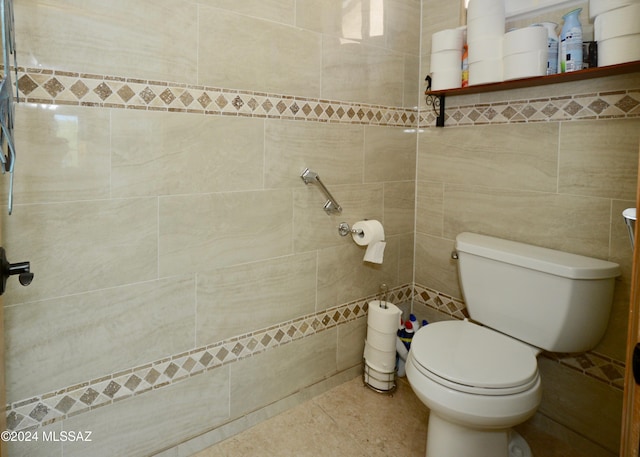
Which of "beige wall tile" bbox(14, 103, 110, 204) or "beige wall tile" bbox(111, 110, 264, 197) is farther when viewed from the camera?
"beige wall tile" bbox(111, 110, 264, 197)

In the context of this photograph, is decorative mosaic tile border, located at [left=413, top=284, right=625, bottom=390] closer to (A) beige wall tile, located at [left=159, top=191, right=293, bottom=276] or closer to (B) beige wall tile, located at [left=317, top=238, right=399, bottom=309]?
(B) beige wall tile, located at [left=317, top=238, right=399, bottom=309]

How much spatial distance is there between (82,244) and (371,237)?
3.71 feet

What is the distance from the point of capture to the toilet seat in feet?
4.06

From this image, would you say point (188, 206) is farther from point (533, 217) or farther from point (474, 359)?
point (533, 217)

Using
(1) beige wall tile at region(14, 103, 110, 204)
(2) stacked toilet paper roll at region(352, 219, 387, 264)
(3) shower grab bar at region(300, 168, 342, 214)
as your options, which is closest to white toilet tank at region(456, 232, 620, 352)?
(2) stacked toilet paper roll at region(352, 219, 387, 264)

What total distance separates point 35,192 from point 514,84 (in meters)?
1.74

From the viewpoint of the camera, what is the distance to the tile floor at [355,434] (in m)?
1.57

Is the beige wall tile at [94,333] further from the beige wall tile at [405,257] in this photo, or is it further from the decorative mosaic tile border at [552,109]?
the decorative mosaic tile border at [552,109]

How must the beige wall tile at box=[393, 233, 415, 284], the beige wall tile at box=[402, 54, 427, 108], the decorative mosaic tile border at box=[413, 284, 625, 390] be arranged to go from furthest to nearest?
the beige wall tile at box=[393, 233, 415, 284], the beige wall tile at box=[402, 54, 427, 108], the decorative mosaic tile border at box=[413, 284, 625, 390]

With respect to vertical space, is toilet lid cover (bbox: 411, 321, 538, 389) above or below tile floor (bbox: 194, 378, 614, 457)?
above

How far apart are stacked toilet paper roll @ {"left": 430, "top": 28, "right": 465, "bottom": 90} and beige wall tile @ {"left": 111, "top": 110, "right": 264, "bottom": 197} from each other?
0.88m

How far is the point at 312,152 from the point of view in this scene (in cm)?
172

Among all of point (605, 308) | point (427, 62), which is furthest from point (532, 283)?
point (427, 62)

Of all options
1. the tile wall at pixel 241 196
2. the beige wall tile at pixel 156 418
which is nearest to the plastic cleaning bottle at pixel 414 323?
the tile wall at pixel 241 196
